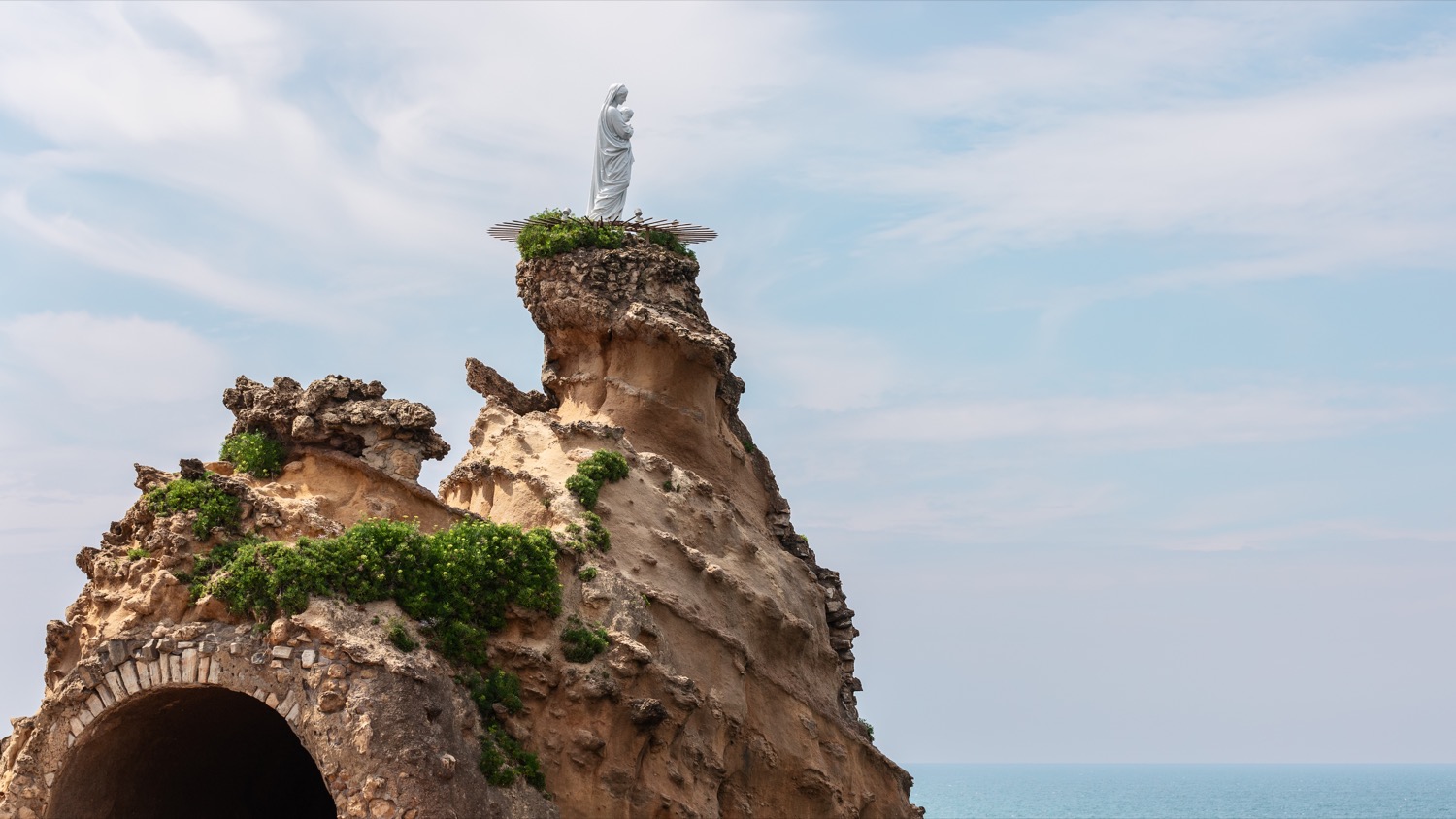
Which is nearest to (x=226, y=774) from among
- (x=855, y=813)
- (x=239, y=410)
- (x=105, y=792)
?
(x=105, y=792)

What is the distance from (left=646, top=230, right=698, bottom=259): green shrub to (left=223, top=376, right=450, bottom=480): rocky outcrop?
542 centimetres

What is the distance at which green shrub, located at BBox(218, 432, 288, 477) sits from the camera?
24.5m

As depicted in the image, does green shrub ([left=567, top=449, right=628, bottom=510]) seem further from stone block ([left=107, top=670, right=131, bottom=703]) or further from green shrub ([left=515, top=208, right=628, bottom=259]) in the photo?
stone block ([left=107, top=670, right=131, bottom=703])

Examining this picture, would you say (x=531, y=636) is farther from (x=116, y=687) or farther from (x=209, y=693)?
(x=116, y=687)

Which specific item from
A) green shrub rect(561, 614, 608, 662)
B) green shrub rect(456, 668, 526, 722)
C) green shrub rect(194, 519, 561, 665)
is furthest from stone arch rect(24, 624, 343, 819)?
green shrub rect(561, 614, 608, 662)

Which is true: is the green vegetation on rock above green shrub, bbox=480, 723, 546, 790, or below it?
above

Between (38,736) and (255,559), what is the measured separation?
326 centimetres

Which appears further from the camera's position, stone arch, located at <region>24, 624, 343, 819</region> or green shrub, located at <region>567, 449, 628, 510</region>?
green shrub, located at <region>567, 449, 628, 510</region>

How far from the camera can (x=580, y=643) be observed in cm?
2233

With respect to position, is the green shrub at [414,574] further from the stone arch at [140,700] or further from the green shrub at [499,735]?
the stone arch at [140,700]

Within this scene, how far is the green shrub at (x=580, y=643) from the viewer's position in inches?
878

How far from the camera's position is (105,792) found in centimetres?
2145

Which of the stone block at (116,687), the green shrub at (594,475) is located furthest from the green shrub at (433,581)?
the green shrub at (594,475)

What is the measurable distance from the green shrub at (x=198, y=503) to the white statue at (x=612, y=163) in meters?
9.02
